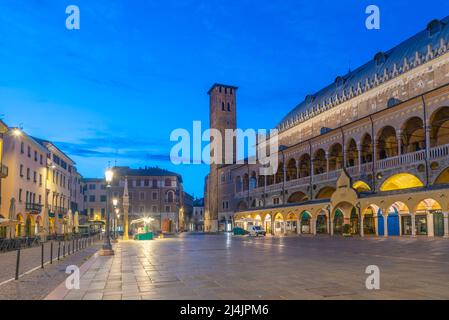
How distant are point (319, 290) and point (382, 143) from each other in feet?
120

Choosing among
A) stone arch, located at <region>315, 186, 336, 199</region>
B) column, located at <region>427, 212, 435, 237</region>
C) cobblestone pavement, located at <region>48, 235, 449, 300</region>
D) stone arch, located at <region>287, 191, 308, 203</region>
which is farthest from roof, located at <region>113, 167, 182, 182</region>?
cobblestone pavement, located at <region>48, 235, 449, 300</region>

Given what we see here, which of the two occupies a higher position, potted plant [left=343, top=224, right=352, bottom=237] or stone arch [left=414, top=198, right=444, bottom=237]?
stone arch [left=414, top=198, right=444, bottom=237]

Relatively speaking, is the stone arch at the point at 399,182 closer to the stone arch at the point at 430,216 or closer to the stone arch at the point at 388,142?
the stone arch at the point at 388,142

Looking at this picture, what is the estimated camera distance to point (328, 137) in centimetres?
4916

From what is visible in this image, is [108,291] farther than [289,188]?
No

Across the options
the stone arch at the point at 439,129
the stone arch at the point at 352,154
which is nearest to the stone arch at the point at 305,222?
the stone arch at the point at 352,154

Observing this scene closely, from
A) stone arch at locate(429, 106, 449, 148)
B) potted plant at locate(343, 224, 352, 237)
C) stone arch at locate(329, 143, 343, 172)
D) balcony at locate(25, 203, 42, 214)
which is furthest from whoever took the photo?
balcony at locate(25, 203, 42, 214)

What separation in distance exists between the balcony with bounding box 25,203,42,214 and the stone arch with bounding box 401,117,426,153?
41872mm

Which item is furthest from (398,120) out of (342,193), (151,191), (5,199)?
(151,191)

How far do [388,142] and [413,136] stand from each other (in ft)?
9.98

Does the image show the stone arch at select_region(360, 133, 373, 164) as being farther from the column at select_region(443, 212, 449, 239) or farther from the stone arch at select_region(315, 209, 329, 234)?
the column at select_region(443, 212, 449, 239)

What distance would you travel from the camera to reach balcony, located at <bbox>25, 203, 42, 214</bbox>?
51.2 metres

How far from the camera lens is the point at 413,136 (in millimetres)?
40906
